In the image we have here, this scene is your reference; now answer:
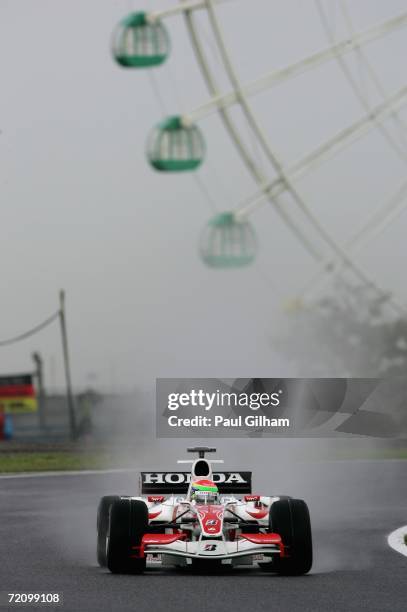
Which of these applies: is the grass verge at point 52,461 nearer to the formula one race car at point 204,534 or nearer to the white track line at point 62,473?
the white track line at point 62,473

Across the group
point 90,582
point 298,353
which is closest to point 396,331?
point 298,353

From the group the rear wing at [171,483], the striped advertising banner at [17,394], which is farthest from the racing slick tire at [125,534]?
the striped advertising banner at [17,394]

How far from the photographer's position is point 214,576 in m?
13.8

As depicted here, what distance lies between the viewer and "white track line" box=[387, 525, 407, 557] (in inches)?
643

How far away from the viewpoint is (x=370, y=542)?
56.9 ft

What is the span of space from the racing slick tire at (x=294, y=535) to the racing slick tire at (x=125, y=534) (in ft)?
3.63

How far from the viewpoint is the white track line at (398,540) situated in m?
16.3

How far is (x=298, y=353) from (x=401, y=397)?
1590 cm

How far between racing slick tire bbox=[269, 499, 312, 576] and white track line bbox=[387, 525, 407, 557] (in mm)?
2236

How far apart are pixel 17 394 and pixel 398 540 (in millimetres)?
56269

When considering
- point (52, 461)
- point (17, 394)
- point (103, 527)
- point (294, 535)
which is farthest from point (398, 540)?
point (17, 394)

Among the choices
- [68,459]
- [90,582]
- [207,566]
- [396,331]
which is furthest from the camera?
[396,331]

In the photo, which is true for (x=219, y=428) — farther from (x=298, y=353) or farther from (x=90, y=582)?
(x=298, y=353)

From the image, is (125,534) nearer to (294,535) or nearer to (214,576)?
(214,576)
